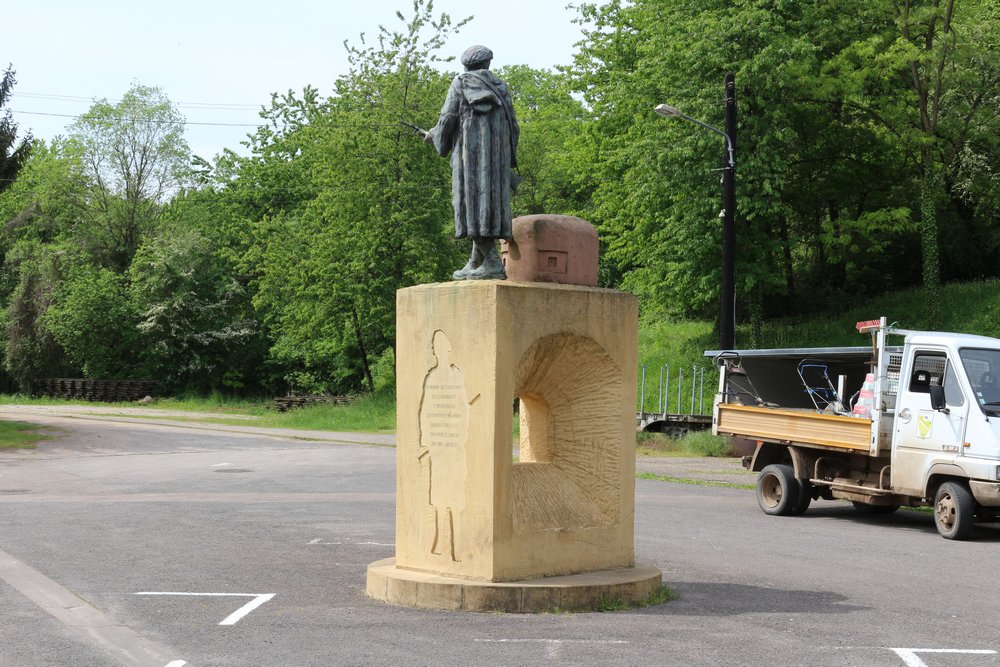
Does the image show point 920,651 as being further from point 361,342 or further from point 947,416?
point 361,342

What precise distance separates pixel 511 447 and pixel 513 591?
3.75 feet

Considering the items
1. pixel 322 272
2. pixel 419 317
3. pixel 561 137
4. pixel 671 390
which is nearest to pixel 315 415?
pixel 322 272

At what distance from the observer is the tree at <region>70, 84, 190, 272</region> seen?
62.6 metres

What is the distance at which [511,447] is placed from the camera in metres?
9.45

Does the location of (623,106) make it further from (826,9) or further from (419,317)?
(419,317)

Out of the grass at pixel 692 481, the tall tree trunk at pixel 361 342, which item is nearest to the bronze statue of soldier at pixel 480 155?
the grass at pixel 692 481

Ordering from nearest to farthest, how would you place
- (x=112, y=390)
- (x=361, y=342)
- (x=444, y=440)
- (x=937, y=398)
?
(x=444, y=440)
(x=937, y=398)
(x=361, y=342)
(x=112, y=390)

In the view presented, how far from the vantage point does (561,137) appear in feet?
175

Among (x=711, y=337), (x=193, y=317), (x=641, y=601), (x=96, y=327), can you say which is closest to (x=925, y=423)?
(x=641, y=601)

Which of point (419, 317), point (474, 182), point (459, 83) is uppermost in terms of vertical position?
point (459, 83)

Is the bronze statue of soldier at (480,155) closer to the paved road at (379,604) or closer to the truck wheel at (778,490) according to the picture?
the paved road at (379,604)

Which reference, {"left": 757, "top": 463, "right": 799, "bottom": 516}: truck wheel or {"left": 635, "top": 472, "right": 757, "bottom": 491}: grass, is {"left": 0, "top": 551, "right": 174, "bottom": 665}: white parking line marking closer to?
{"left": 757, "top": 463, "right": 799, "bottom": 516}: truck wheel

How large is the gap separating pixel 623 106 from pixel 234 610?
31.9 metres

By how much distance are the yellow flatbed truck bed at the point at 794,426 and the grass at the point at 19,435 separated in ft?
57.8
